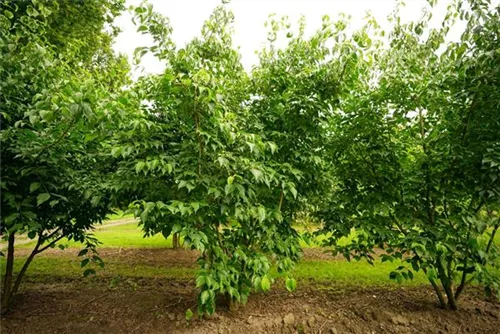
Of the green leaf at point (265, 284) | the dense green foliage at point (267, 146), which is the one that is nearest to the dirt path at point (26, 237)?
the dense green foliage at point (267, 146)

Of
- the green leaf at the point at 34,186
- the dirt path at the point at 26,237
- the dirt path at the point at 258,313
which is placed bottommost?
the dirt path at the point at 258,313

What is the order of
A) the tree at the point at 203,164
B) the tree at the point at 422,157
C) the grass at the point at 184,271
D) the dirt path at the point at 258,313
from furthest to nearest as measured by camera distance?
the grass at the point at 184,271
the dirt path at the point at 258,313
the tree at the point at 422,157
the tree at the point at 203,164

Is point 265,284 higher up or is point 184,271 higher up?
point 265,284

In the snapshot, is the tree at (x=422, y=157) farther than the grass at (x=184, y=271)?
No

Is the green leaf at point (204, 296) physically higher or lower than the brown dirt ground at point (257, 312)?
higher

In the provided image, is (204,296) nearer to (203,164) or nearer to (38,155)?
(203,164)

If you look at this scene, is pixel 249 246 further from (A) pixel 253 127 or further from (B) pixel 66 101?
(B) pixel 66 101

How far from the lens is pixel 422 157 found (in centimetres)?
337

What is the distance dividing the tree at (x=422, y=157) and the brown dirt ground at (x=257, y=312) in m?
0.54

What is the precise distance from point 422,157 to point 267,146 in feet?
5.83

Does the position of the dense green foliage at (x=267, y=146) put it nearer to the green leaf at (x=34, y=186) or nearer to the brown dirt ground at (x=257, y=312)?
the green leaf at (x=34, y=186)

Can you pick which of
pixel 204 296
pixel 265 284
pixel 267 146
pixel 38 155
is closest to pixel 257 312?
pixel 265 284

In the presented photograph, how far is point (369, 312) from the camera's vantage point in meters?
3.74

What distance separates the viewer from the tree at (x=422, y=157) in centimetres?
306
